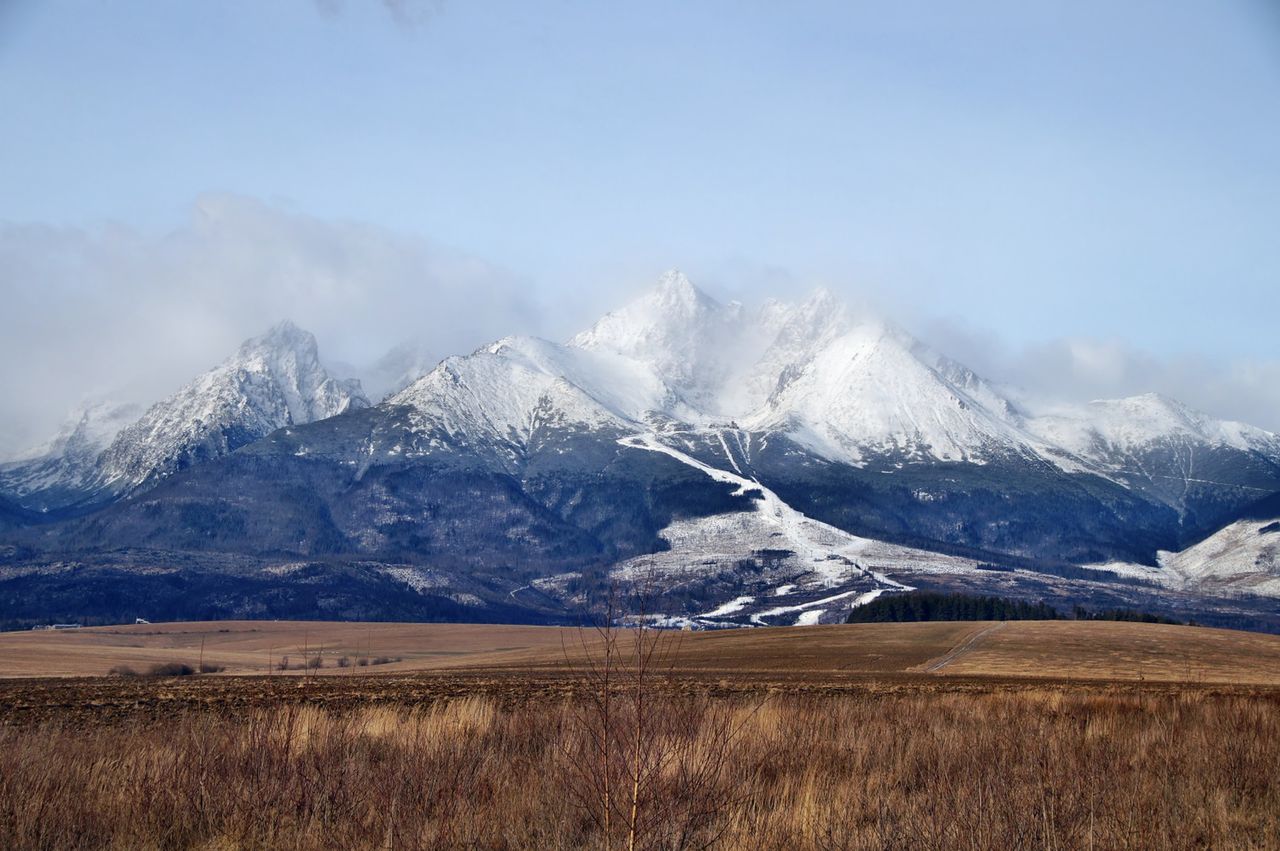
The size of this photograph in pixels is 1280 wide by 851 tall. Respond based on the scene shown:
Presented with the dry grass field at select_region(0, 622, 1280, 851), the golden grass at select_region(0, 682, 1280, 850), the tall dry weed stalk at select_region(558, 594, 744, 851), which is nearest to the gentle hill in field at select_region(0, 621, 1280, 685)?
the dry grass field at select_region(0, 622, 1280, 851)

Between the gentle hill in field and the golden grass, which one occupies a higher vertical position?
the golden grass

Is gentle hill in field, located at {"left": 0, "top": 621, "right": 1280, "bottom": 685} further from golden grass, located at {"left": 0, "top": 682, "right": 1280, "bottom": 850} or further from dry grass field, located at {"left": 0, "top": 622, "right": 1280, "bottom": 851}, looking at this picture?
golden grass, located at {"left": 0, "top": 682, "right": 1280, "bottom": 850}

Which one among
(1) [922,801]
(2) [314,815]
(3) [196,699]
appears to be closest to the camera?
(2) [314,815]

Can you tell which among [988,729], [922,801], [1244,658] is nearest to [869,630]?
[1244,658]

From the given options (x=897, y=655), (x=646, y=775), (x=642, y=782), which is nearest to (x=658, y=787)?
(x=642, y=782)

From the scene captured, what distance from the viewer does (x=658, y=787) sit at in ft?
39.0

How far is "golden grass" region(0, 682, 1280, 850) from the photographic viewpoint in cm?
1164

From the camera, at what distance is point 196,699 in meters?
29.0

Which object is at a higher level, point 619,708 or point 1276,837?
point 619,708

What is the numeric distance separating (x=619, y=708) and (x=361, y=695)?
15414mm

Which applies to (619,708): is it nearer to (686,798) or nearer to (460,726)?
(460,726)

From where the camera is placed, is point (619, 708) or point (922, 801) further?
point (619, 708)

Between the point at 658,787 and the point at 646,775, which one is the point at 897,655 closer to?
the point at 646,775

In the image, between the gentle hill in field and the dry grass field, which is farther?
the gentle hill in field
